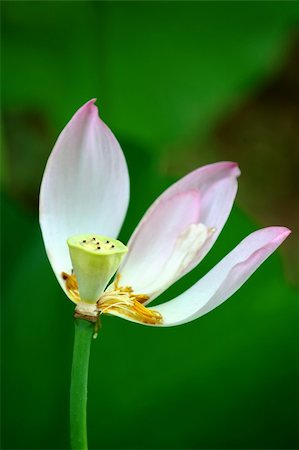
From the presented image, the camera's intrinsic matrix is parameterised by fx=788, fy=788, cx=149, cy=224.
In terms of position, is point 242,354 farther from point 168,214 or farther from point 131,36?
point 131,36

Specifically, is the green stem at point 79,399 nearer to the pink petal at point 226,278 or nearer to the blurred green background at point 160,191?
the pink petal at point 226,278

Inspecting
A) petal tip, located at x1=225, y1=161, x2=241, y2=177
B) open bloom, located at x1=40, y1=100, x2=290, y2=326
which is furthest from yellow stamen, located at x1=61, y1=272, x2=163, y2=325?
petal tip, located at x1=225, y1=161, x2=241, y2=177

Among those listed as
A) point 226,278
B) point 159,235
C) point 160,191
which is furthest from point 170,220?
point 160,191

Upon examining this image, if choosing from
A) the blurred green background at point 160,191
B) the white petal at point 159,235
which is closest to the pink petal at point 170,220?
the white petal at point 159,235

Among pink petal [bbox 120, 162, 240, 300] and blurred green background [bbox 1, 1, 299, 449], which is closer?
pink petal [bbox 120, 162, 240, 300]

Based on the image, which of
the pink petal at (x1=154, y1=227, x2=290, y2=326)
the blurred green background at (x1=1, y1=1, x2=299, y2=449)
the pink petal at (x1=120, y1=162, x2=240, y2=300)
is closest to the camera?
the pink petal at (x1=154, y1=227, x2=290, y2=326)

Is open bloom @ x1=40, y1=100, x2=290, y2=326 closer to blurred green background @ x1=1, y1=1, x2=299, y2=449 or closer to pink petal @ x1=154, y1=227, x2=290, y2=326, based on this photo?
pink petal @ x1=154, y1=227, x2=290, y2=326

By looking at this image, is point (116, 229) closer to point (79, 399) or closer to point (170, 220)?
point (170, 220)
